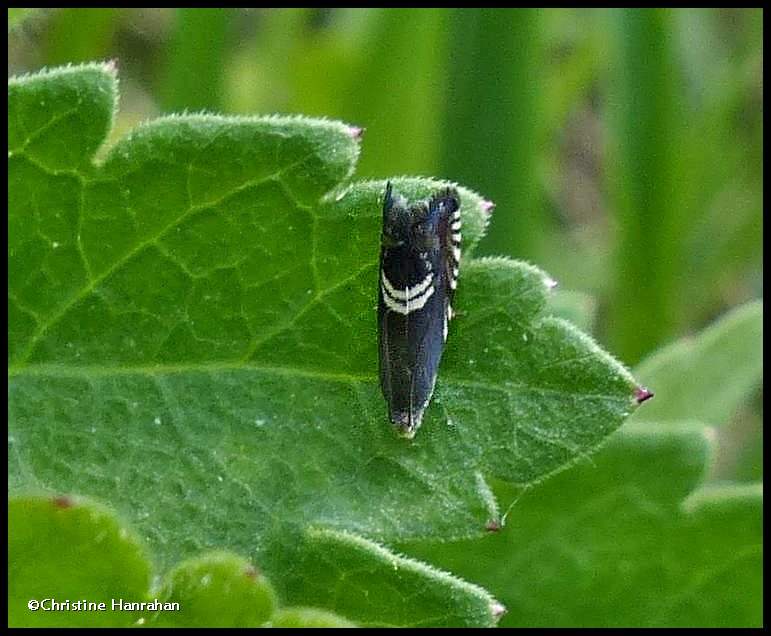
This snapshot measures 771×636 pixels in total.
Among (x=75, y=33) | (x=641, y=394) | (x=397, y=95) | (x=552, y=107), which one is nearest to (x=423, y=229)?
(x=641, y=394)

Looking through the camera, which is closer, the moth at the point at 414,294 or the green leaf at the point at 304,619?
the green leaf at the point at 304,619

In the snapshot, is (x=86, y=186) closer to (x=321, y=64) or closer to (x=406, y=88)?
(x=406, y=88)

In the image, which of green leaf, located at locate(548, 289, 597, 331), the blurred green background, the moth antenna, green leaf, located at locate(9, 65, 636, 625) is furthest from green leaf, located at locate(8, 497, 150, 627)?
the blurred green background

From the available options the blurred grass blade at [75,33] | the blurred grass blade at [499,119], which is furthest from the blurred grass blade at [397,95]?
the blurred grass blade at [75,33]

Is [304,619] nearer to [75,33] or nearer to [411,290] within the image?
[411,290]

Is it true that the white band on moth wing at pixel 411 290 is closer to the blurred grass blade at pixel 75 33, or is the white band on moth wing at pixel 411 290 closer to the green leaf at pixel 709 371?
the green leaf at pixel 709 371

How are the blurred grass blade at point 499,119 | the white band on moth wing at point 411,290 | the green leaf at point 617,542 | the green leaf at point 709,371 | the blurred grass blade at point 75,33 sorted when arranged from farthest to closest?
1. the blurred grass blade at point 499,119
2. the blurred grass blade at point 75,33
3. the green leaf at point 709,371
4. the green leaf at point 617,542
5. the white band on moth wing at point 411,290

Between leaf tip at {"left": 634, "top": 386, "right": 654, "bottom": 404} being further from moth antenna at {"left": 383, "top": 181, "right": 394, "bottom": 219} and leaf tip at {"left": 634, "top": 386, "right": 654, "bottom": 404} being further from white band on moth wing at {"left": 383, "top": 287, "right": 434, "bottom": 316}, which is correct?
moth antenna at {"left": 383, "top": 181, "right": 394, "bottom": 219}
